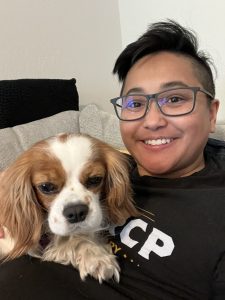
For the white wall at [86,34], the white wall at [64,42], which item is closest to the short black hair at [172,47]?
the white wall at [86,34]

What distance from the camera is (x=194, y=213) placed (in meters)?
0.93

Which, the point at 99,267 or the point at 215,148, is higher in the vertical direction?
the point at 215,148

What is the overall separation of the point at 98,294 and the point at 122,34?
1.98m

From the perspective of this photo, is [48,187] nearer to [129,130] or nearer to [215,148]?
[129,130]

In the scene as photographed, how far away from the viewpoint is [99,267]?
96cm

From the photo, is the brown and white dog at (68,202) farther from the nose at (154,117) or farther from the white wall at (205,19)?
the white wall at (205,19)

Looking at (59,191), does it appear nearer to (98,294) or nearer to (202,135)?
(98,294)

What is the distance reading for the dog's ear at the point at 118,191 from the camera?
1.04m

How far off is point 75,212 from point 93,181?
0.13 meters

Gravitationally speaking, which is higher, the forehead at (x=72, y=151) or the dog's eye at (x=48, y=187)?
the forehead at (x=72, y=151)

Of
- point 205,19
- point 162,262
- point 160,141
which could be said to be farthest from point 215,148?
point 205,19

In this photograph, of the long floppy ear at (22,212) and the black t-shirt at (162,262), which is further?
the long floppy ear at (22,212)

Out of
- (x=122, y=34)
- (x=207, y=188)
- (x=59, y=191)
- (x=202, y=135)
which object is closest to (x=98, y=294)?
(x=59, y=191)

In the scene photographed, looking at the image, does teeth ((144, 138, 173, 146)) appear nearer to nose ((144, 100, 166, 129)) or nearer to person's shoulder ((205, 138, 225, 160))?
nose ((144, 100, 166, 129))
